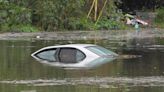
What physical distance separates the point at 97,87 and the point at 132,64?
7545 millimetres

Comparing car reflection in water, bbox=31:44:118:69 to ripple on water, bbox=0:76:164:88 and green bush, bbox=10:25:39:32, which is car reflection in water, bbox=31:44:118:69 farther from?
green bush, bbox=10:25:39:32

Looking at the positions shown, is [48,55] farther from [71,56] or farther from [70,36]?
[70,36]

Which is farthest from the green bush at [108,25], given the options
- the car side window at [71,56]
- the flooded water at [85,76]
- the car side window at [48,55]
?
the car side window at [71,56]

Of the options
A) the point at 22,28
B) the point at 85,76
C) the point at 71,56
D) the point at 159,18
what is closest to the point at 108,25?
the point at 22,28

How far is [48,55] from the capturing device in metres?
27.8

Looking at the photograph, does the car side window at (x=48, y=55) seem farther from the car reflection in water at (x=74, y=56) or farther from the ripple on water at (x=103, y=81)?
the ripple on water at (x=103, y=81)

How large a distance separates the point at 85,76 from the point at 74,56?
5.51 m

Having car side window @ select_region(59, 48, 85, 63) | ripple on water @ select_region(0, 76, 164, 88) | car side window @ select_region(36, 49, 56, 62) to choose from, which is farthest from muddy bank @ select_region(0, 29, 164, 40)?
ripple on water @ select_region(0, 76, 164, 88)

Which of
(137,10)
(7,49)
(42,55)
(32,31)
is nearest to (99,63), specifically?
(42,55)

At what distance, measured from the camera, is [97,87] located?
60.0 feet

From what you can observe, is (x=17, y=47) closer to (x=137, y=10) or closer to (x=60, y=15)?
(x=60, y=15)

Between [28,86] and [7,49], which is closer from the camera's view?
[28,86]

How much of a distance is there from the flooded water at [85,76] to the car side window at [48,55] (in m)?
0.56

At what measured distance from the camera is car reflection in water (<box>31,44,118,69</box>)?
26167 mm
